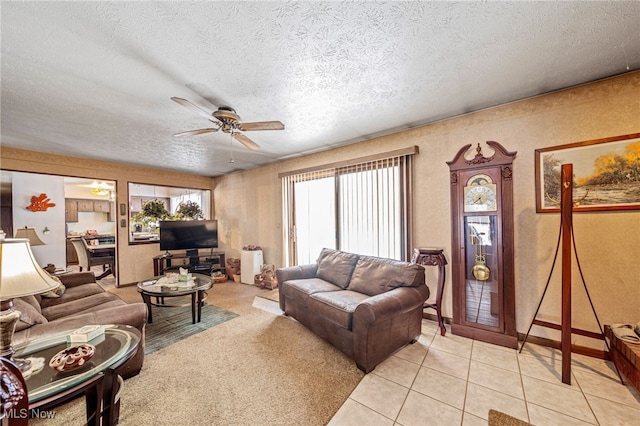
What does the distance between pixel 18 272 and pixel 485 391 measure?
3.09 m

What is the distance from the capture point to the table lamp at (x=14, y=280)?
1155 mm

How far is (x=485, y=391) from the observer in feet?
6.11

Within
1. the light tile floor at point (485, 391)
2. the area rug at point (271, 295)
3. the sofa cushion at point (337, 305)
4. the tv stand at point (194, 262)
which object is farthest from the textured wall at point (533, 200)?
the tv stand at point (194, 262)

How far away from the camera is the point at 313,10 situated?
142 cm

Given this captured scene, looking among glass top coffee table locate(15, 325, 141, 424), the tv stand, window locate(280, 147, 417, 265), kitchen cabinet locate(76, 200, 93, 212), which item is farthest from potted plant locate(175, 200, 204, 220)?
glass top coffee table locate(15, 325, 141, 424)

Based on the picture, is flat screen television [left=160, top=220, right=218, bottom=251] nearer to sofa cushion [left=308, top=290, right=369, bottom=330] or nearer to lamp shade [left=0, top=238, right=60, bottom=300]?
sofa cushion [left=308, top=290, right=369, bottom=330]

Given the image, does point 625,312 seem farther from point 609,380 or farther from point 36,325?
point 36,325

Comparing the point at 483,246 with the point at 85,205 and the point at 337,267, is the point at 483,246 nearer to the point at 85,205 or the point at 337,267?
the point at 337,267

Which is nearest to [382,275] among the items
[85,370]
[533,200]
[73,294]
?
[533,200]

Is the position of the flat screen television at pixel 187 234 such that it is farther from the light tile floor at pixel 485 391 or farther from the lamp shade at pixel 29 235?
the light tile floor at pixel 485 391

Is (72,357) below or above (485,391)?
above

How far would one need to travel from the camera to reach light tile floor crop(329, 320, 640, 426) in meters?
1.62

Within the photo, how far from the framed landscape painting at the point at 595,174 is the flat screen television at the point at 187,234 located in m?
5.91

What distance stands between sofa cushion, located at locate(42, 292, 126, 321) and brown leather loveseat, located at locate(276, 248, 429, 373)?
1.95 metres
